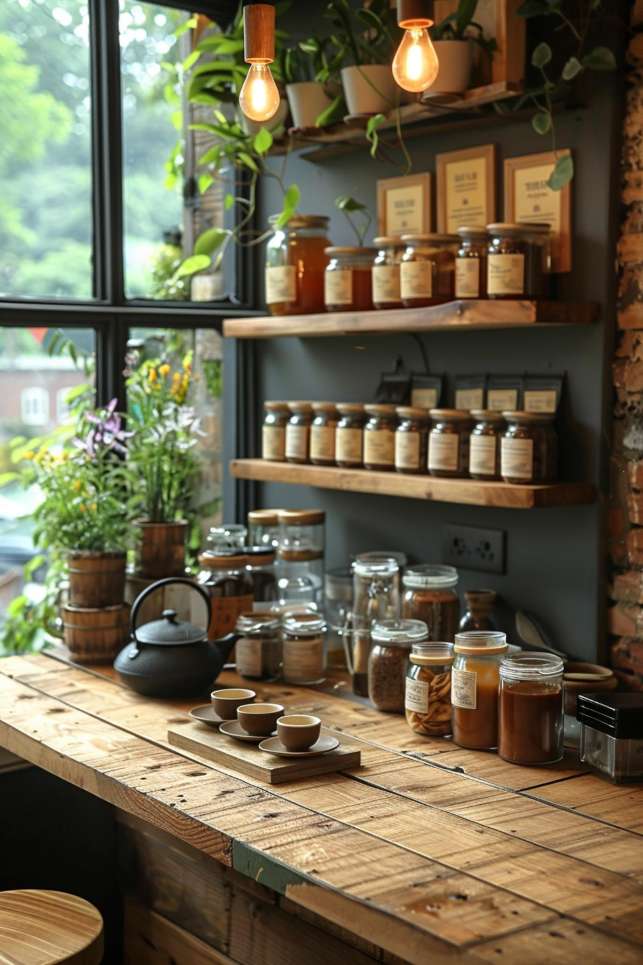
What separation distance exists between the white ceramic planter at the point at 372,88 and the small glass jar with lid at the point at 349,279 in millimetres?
296

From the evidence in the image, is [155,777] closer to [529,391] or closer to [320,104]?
[529,391]

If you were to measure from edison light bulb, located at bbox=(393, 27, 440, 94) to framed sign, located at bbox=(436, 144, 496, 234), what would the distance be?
0.70m

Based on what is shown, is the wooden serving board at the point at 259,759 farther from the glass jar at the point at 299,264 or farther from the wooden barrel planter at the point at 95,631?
the glass jar at the point at 299,264

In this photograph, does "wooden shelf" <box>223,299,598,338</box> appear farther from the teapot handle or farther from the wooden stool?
the wooden stool

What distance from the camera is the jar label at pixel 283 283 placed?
2.83 meters

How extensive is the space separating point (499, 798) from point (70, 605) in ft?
3.98

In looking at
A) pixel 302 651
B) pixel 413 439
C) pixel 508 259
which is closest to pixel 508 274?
pixel 508 259

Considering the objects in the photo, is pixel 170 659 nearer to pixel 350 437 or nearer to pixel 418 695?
pixel 418 695

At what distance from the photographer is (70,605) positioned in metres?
2.79

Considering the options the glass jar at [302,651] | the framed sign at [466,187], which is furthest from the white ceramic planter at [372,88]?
the glass jar at [302,651]

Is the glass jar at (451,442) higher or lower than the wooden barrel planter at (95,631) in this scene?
higher

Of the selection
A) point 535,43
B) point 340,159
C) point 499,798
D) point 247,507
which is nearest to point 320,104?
point 340,159

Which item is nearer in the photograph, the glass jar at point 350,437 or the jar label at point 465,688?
the jar label at point 465,688

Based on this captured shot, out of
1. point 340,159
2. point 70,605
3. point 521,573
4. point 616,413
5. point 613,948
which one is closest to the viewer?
point 613,948
